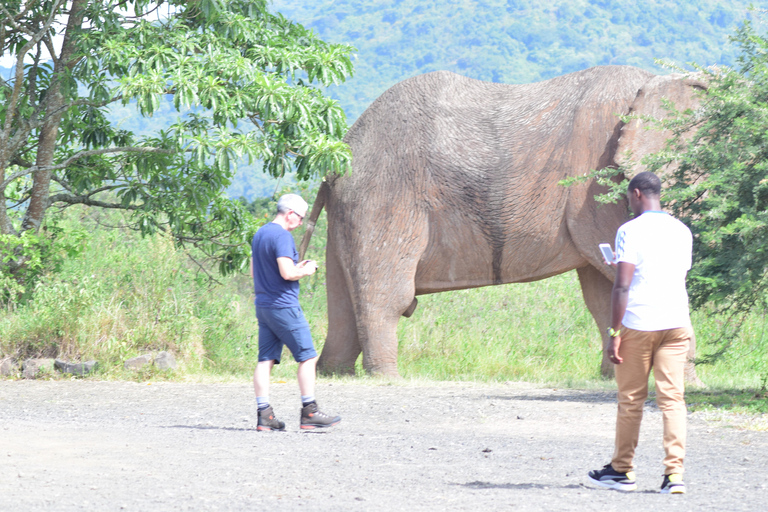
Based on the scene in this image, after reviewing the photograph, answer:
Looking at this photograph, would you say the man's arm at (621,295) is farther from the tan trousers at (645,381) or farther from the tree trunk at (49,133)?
the tree trunk at (49,133)

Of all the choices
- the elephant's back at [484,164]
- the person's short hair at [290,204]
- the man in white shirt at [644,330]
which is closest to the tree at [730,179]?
the elephant's back at [484,164]

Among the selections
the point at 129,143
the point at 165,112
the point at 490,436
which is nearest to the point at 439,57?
the point at 165,112

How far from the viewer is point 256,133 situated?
1010 cm

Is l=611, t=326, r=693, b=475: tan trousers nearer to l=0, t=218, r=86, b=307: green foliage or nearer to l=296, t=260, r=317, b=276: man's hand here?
l=296, t=260, r=317, b=276: man's hand

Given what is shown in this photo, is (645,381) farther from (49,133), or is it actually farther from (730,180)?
(49,133)

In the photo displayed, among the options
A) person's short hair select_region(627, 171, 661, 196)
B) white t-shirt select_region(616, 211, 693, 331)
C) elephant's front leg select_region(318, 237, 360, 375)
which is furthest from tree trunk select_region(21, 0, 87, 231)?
white t-shirt select_region(616, 211, 693, 331)

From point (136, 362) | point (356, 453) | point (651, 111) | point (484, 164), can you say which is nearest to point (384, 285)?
point (484, 164)

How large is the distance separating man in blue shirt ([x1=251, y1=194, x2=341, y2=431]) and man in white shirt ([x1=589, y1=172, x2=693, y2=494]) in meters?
2.34

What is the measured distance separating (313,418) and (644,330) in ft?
8.51

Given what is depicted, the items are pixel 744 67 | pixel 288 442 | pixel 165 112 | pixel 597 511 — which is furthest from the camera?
pixel 165 112

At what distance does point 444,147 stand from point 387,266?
139 centimetres

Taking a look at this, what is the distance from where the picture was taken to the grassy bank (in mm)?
9992

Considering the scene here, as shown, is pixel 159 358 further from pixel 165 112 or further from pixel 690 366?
pixel 165 112

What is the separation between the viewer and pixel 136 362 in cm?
990
